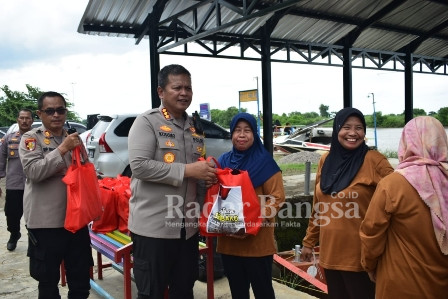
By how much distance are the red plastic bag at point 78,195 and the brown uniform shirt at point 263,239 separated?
95 centimetres

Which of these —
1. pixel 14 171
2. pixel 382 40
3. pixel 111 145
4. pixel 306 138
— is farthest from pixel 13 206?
pixel 306 138

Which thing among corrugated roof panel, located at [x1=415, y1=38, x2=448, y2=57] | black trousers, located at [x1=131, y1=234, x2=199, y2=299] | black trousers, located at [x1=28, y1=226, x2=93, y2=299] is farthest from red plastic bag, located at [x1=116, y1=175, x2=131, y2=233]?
corrugated roof panel, located at [x1=415, y1=38, x2=448, y2=57]

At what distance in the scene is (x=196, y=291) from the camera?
3.69 metres

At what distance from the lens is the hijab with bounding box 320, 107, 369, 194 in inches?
91.2

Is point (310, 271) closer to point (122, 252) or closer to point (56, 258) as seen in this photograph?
point (122, 252)

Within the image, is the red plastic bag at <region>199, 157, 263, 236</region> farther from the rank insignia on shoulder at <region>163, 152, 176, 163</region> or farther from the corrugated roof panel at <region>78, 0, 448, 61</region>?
the corrugated roof panel at <region>78, 0, 448, 61</region>

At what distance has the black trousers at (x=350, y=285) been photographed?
90.1 inches

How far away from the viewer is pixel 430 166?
1895 mm

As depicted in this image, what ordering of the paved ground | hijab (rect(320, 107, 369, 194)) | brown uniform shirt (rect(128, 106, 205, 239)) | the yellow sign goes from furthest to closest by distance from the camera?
the yellow sign, the paved ground, hijab (rect(320, 107, 369, 194)), brown uniform shirt (rect(128, 106, 205, 239))

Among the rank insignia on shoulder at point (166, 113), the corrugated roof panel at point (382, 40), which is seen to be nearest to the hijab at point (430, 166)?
the rank insignia on shoulder at point (166, 113)

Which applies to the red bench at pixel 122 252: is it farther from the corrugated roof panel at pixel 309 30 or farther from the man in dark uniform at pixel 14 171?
the corrugated roof panel at pixel 309 30

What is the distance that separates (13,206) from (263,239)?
3.82 meters

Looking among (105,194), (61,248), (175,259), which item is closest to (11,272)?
(105,194)

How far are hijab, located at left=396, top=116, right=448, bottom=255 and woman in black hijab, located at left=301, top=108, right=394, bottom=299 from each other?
0.30m
